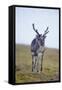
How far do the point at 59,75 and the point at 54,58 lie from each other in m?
0.11

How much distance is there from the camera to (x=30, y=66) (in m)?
1.74

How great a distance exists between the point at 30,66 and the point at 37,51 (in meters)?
0.10

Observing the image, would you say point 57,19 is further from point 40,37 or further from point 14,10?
point 14,10

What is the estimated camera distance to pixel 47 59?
1781mm

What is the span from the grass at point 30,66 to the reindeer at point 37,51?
23 mm

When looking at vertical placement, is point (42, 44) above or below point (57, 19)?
below

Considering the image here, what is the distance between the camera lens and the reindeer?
5.72 ft

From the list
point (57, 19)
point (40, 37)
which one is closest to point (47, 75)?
point (40, 37)

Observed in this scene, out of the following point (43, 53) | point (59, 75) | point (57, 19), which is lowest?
point (59, 75)

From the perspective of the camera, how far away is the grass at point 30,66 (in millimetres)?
1695

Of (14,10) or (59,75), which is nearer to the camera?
(14,10)

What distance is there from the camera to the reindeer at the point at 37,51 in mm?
1742

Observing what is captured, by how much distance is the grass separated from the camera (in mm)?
1695

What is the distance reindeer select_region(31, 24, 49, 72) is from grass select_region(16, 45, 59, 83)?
23 millimetres
